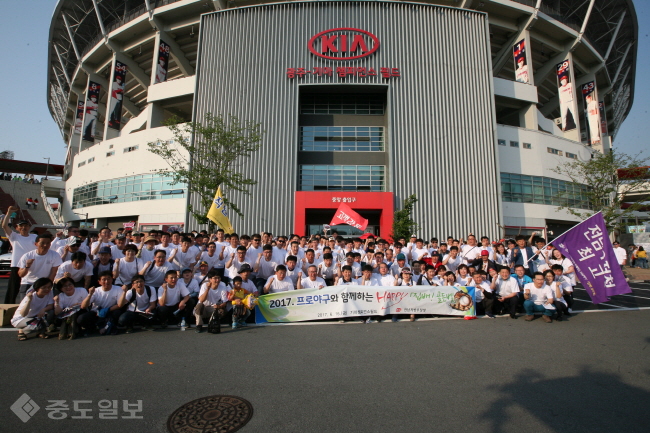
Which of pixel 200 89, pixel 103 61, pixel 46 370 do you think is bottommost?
pixel 46 370

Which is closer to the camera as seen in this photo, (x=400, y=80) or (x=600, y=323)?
(x=600, y=323)

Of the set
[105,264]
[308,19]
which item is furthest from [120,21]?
[105,264]

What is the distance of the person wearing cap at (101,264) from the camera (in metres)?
6.61

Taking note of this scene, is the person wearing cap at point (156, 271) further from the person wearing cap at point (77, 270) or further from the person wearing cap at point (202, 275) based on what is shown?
the person wearing cap at point (77, 270)

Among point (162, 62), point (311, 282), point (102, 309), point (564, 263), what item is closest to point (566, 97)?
point (564, 263)

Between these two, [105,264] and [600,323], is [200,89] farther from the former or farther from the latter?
[600,323]

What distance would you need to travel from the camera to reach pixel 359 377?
3.84 m

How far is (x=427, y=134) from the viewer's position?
22.4 metres

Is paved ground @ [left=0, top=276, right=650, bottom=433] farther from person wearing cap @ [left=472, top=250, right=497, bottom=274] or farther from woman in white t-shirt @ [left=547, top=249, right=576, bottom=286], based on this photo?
person wearing cap @ [left=472, top=250, right=497, bottom=274]

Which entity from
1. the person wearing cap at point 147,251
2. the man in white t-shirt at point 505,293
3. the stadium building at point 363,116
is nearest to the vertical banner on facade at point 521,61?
the stadium building at point 363,116

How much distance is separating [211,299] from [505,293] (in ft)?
20.4

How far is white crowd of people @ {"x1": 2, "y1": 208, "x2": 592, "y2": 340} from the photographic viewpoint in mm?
5703

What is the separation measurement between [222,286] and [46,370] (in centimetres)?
298

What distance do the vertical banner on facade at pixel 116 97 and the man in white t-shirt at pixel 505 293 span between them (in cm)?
3198
